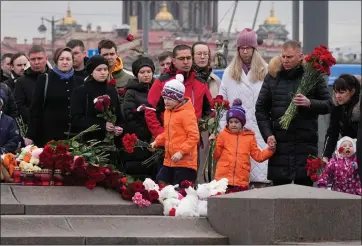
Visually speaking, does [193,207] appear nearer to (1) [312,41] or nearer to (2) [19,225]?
(2) [19,225]

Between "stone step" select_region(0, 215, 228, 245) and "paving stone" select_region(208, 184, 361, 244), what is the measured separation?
0.32m

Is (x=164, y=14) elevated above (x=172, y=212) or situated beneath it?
elevated above

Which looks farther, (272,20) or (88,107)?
(272,20)

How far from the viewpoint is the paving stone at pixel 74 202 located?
32.3 ft

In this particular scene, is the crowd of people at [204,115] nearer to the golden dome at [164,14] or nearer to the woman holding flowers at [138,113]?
the woman holding flowers at [138,113]

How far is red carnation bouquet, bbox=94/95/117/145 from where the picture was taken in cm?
1122

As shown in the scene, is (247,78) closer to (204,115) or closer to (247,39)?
(247,39)

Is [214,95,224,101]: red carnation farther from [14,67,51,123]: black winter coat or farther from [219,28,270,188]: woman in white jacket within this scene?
[14,67,51,123]: black winter coat

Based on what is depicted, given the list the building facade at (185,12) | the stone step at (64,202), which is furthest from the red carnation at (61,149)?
the building facade at (185,12)

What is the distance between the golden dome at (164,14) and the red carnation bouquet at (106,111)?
117m

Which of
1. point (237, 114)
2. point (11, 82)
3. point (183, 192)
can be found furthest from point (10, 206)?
point (11, 82)

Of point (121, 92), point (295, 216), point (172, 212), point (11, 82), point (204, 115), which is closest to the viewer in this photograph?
point (295, 216)

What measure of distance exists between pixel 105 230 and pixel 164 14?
120217mm

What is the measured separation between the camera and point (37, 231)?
9.20 metres
